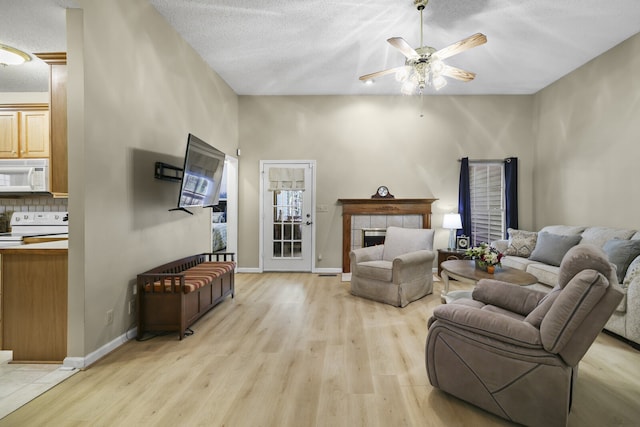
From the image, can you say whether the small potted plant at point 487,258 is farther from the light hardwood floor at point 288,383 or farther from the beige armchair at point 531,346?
the beige armchair at point 531,346

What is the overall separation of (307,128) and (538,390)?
16.1 ft

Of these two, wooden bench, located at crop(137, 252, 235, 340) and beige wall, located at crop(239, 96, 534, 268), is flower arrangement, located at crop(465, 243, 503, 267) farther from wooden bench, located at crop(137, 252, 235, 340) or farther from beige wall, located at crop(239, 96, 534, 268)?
wooden bench, located at crop(137, 252, 235, 340)

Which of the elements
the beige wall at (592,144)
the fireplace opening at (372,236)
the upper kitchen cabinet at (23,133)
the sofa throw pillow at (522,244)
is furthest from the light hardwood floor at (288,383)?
the upper kitchen cabinet at (23,133)

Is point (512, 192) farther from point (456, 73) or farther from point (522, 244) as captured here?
point (456, 73)

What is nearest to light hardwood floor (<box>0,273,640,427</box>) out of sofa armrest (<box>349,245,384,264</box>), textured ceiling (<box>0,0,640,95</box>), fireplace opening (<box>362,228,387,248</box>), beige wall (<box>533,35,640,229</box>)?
sofa armrest (<box>349,245,384,264</box>)

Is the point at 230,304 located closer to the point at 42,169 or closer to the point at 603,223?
the point at 42,169

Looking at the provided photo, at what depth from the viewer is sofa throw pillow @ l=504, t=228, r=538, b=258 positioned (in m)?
4.57

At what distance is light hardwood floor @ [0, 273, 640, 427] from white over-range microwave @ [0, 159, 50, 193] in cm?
284

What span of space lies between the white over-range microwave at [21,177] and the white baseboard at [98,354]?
2.65m

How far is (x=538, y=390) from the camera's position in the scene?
1655 millimetres

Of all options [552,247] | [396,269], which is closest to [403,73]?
[396,269]

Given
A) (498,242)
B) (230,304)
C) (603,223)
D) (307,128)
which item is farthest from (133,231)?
(603,223)

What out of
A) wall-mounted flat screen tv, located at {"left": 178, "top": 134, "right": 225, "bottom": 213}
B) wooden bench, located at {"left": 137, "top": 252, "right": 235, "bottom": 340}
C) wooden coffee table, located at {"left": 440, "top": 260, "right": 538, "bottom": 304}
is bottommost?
wooden bench, located at {"left": 137, "top": 252, "right": 235, "bottom": 340}

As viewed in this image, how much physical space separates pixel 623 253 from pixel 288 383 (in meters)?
3.43
